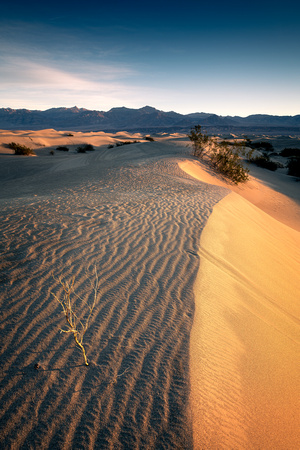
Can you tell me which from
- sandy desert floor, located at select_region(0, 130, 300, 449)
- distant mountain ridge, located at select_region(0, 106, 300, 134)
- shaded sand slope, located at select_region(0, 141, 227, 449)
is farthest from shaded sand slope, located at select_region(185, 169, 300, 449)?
distant mountain ridge, located at select_region(0, 106, 300, 134)

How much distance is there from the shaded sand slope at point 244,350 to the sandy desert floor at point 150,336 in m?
0.01

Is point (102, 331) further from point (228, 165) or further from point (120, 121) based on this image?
point (120, 121)

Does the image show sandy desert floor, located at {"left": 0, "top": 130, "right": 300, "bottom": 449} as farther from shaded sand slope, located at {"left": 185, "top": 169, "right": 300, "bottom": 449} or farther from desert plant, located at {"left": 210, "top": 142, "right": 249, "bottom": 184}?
desert plant, located at {"left": 210, "top": 142, "right": 249, "bottom": 184}

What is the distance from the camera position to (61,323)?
235 cm

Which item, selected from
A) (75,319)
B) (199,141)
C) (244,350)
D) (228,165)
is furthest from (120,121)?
(244,350)

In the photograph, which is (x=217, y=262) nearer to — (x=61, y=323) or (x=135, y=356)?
(x=135, y=356)

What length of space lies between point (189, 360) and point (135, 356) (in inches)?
18.4

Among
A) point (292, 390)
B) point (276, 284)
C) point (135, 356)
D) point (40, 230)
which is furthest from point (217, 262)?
point (40, 230)

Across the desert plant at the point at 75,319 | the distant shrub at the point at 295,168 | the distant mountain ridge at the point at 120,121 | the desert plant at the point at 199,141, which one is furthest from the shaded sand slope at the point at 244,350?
the distant mountain ridge at the point at 120,121

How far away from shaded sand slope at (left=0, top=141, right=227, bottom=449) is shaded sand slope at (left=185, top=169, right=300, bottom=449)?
159mm

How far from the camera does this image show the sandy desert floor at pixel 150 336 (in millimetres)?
1572

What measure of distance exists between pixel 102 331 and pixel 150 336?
1.55 feet

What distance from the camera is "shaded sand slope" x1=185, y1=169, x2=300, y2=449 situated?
1.63 m

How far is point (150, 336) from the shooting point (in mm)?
2232
